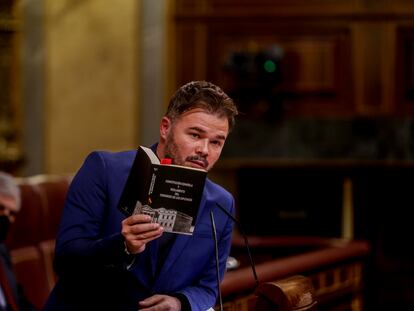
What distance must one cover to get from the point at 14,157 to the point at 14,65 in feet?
1.95

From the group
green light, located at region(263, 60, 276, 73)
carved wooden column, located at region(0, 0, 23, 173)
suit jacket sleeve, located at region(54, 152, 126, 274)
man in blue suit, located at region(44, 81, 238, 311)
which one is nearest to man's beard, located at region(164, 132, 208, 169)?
man in blue suit, located at region(44, 81, 238, 311)

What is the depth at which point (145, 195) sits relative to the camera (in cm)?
146

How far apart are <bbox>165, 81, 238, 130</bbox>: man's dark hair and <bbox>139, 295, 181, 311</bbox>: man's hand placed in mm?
348

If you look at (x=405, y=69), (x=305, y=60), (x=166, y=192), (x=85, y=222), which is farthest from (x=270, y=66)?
(x=166, y=192)

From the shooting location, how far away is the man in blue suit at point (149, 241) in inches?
64.2

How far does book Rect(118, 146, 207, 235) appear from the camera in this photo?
4.74 feet

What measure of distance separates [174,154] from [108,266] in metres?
0.25

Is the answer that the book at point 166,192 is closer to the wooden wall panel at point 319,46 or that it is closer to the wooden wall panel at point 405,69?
the wooden wall panel at point 319,46

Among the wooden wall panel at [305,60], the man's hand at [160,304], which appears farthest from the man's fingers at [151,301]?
the wooden wall panel at [305,60]

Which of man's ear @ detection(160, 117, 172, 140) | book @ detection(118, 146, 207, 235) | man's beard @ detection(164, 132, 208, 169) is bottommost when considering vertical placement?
book @ detection(118, 146, 207, 235)

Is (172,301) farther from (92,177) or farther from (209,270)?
(92,177)

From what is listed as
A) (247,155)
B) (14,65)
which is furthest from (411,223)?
(14,65)

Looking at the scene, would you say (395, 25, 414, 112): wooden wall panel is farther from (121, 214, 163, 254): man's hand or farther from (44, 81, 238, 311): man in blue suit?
(121, 214, 163, 254): man's hand

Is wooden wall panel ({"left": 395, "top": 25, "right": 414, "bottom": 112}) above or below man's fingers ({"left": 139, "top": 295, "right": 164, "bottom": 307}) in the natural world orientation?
above
